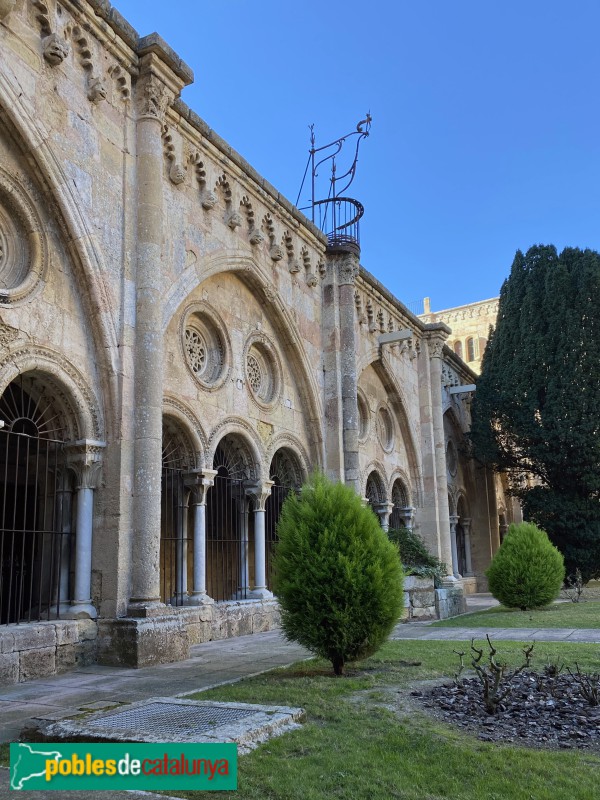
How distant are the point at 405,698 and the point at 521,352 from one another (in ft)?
62.0

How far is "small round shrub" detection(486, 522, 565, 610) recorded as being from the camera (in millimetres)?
14633

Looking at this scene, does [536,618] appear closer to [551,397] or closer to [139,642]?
[139,642]

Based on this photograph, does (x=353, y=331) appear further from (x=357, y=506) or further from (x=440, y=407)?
(x=357, y=506)

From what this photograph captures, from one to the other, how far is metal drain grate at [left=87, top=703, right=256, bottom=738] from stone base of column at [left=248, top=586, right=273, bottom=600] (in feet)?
23.1

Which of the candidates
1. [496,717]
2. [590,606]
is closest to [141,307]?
[496,717]

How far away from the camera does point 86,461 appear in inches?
337

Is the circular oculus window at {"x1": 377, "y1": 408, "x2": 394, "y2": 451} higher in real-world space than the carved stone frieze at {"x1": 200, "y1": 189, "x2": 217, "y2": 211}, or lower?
lower

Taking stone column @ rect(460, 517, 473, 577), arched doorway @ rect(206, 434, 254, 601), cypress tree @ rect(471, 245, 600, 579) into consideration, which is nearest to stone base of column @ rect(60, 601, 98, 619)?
arched doorway @ rect(206, 434, 254, 601)

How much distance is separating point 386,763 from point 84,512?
543 cm

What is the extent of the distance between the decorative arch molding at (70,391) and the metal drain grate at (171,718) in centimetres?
405

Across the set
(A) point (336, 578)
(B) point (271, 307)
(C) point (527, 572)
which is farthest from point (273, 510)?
(A) point (336, 578)

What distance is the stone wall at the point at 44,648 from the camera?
285 inches

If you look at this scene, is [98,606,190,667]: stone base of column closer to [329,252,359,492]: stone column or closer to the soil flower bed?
the soil flower bed

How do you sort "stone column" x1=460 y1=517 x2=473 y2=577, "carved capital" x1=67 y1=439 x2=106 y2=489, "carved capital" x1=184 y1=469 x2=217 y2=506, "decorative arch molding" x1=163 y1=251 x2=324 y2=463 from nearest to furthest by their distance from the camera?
"carved capital" x1=67 y1=439 x2=106 y2=489
"decorative arch molding" x1=163 y1=251 x2=324 y2=463
"carved capital" x1=184 y1=469 x2=217 y2=506
"stone column" x1=460 y1=517 x2=473 y2=577
